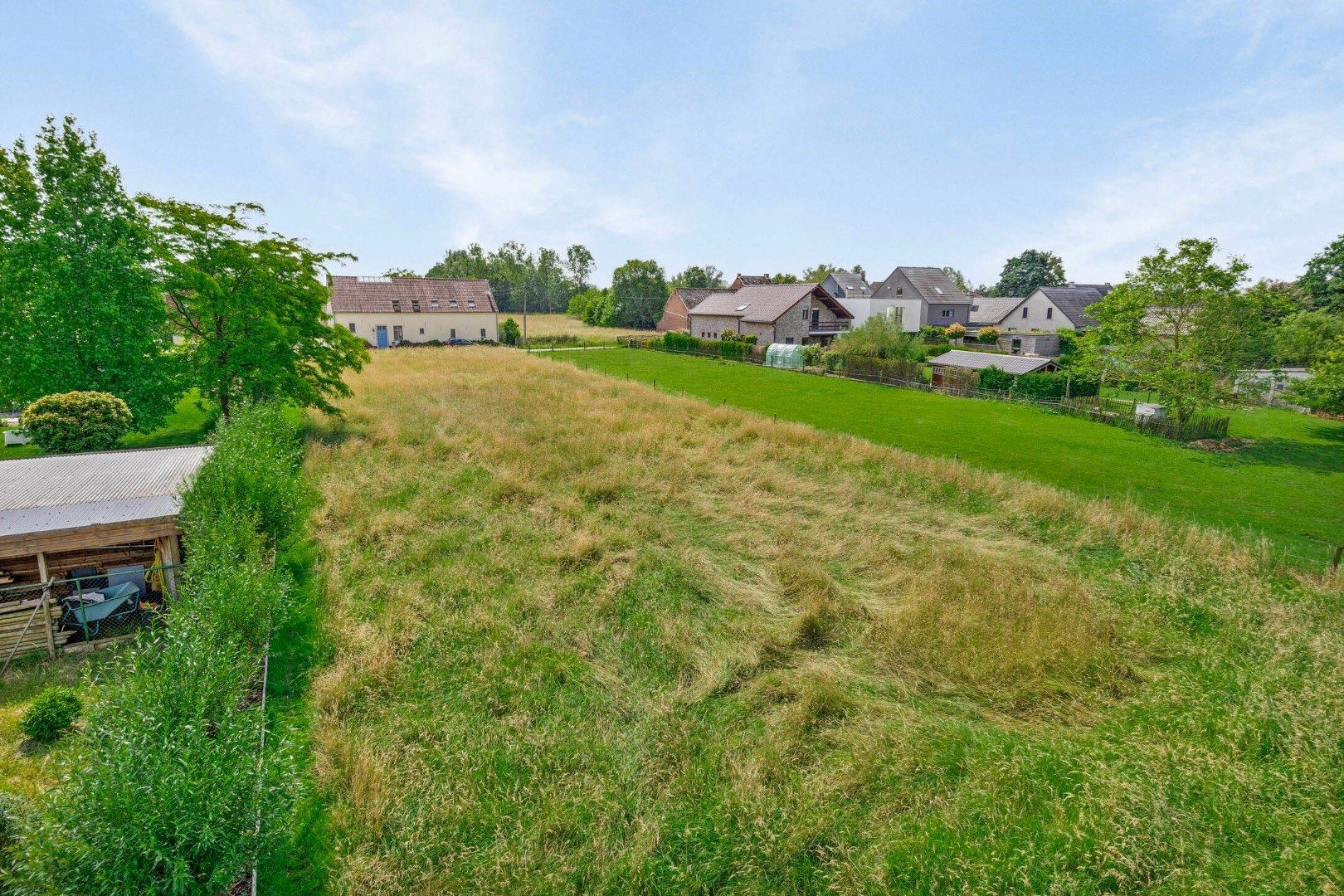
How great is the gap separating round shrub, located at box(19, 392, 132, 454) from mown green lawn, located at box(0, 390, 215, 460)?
103cm

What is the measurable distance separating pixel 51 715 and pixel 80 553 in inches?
166

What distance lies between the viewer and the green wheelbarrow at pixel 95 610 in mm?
9664

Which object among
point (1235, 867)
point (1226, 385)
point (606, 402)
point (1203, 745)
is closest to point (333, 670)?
point (1235, 867)

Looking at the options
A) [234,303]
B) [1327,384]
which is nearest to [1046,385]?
[1327,384]

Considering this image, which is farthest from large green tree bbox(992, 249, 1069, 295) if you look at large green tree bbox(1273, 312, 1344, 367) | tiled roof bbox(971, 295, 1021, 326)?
large green tree bbox(1273, 312, 1344, 367)

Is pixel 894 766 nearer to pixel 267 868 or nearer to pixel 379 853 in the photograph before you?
pixel 379 853

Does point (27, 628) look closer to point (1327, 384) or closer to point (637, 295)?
point (1327, 384)

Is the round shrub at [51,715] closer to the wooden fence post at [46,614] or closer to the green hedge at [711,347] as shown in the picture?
the wooden fence post at [46,614]

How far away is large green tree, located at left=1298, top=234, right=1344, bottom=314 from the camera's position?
43.3 metres

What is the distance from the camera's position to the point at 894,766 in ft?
22.4

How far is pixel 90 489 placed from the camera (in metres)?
11.4

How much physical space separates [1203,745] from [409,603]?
11.5 m

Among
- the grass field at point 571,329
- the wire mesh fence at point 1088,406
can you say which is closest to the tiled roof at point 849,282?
the grass field at point 571,329

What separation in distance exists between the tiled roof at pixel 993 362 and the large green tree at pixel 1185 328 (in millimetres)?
6559
